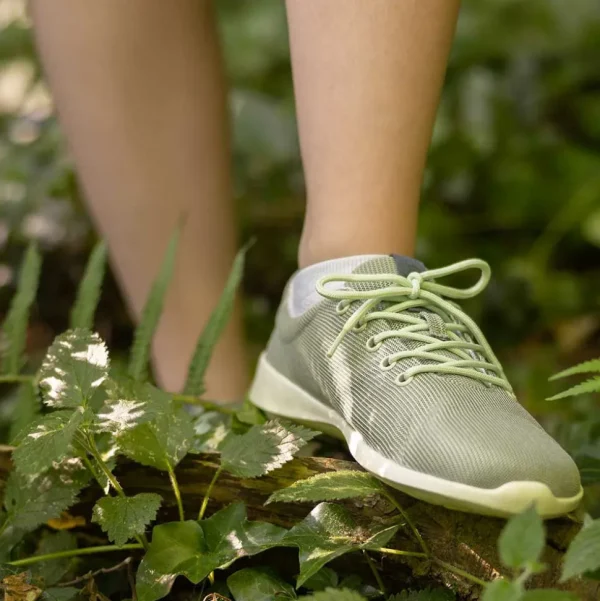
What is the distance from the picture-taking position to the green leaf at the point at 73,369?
2.18ft

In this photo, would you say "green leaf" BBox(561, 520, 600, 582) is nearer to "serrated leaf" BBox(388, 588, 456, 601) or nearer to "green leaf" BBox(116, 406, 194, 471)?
"serrated leaf" BBox(388, 588, 456, 601)

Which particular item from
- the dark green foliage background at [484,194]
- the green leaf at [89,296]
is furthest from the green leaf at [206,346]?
the dark green foliage background at [484,194]

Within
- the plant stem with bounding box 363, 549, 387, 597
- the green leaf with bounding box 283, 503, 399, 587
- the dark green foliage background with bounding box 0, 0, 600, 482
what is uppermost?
the green leaf with bounding box 283, 503, 399, 587

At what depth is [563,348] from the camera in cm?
171

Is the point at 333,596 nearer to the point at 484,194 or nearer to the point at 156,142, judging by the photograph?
the point at 156,142

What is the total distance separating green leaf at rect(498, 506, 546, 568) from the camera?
0.48 metres

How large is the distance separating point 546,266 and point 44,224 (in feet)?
4.35

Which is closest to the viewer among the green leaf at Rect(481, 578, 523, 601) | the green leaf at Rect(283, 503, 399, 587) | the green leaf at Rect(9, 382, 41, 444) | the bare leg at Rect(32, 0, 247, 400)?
the green leaf at Rect(481, 578, 523, 601)

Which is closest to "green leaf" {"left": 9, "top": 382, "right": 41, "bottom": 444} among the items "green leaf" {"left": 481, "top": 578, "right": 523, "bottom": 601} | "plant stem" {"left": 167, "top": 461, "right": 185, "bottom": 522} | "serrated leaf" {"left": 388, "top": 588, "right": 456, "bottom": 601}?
"plant stem" {"left": 167, "top": 461, "right": 185, "bottom": 522}

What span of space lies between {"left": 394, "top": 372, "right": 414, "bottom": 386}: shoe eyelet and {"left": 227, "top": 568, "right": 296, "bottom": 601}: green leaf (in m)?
0.21

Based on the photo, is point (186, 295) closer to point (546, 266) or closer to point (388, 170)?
point (388, 170)

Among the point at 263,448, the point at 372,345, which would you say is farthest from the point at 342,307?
the point at 263,448

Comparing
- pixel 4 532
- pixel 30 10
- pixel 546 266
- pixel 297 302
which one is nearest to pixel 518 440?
pixel 297 302

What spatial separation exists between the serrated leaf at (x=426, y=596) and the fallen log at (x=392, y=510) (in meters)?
0.02
